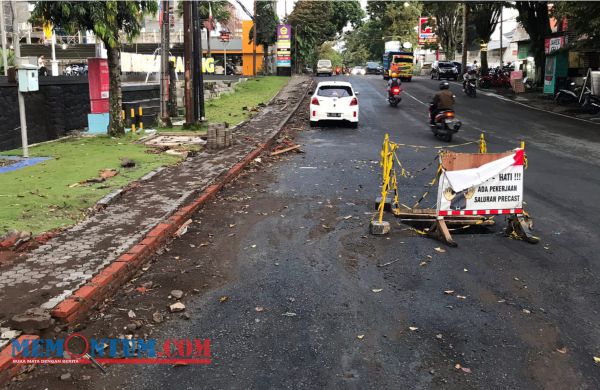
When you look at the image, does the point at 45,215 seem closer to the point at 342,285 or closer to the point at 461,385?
the point at 342,285

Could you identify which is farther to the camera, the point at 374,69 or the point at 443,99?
the point at 374,69

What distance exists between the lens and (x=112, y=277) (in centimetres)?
554

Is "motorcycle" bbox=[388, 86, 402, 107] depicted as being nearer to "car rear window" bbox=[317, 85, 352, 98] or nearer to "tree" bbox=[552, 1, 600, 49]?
"car rear window" bbox=[317, 85, 352, 98]

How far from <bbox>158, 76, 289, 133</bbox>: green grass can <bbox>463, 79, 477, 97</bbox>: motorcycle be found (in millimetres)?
11903

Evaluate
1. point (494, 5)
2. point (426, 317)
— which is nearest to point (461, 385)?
point (426, 317)

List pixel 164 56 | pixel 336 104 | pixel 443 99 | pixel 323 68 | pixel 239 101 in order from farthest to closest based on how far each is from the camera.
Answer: pixel 323 68 < pixel 239 101 < pixel 336 104 < pixel 164 56 < pixel 443 99

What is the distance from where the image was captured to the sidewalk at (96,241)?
5145 millimetres

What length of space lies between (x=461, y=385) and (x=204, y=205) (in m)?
6.10

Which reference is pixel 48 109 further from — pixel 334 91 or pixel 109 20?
pixel 334 91

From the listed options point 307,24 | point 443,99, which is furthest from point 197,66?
point 307,24

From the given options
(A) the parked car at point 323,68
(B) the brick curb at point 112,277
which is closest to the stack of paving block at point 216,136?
(B) the brick curb at point 112,277

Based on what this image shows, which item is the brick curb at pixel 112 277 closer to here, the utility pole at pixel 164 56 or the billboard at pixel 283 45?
the utility pole at pixel 164 56

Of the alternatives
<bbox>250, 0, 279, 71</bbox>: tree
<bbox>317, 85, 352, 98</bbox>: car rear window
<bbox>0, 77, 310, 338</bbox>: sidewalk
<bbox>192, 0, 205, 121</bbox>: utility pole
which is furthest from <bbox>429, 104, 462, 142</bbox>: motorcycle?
<bbox>250, 0, 279, 71</bbox>: tree

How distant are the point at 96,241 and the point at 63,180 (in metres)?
3.94
